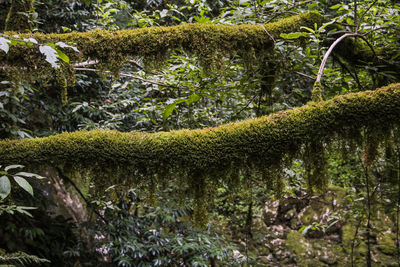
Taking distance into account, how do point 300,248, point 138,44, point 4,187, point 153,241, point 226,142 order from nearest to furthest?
point 4,187 < point 226,142 < point 138,44 < point 153,241 < point 300,248

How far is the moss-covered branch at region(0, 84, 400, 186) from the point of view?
1.29 metres

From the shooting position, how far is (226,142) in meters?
1.32

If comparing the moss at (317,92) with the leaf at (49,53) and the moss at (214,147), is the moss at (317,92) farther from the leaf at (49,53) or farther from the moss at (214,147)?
the leaf at (49,53)

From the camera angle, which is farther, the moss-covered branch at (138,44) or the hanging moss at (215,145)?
the moss-covered branch at (138,44)

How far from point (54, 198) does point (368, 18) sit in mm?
4417

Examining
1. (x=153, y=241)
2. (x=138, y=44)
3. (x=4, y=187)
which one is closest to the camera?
(x=4, y=187)

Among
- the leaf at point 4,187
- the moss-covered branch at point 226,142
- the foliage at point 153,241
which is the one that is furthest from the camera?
the foliage at point 153,241

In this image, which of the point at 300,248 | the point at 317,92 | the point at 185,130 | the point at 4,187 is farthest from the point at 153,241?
the point at 300,248

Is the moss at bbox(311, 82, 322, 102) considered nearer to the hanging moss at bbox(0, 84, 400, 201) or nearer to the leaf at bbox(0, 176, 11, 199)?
the hanging moss at bbox(0, 84, 400, 201)

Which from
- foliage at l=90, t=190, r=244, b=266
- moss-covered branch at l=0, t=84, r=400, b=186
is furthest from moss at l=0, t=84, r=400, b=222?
foliage at l=90, t=190, r=244, b=266

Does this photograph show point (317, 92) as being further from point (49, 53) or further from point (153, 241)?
point (153, 241)

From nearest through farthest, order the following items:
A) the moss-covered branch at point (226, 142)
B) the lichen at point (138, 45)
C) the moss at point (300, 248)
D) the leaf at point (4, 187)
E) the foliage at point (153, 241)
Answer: the leaf at point (4, 187), the moss-covered branch at point (226, 142), the lichen at point (138, 45), the foliage at point (153, 241), the moss at point (300, 248)

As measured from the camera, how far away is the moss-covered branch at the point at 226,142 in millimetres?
1292

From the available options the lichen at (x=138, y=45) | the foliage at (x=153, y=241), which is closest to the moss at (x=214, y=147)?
the lichen at (x=138, y=45)
